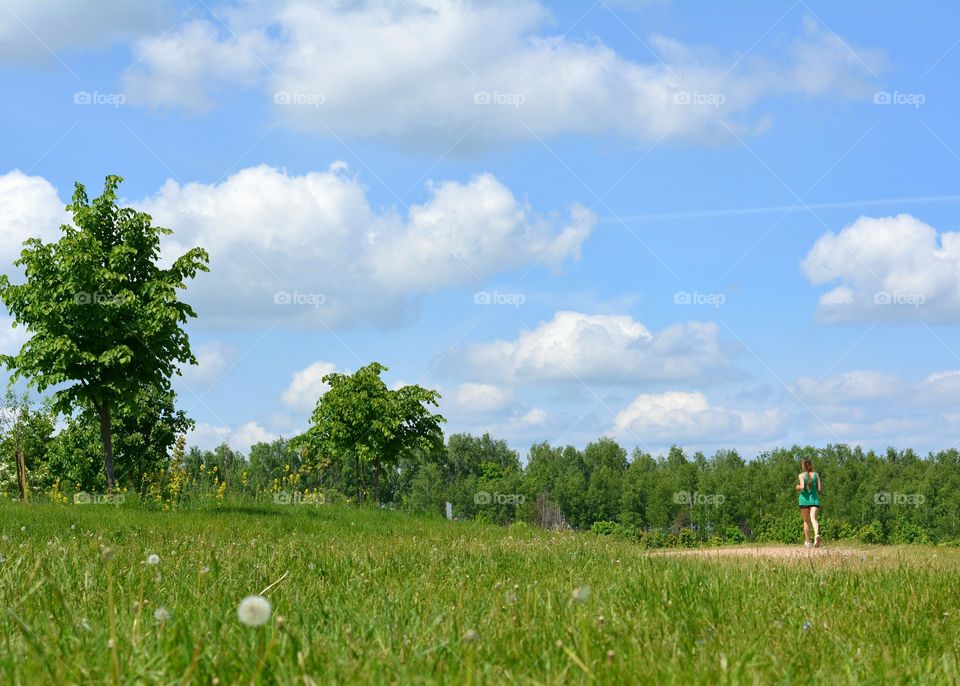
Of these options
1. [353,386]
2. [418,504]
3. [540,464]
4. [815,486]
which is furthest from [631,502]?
[815,486]

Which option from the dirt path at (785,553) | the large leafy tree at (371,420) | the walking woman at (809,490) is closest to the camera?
the dirt path at (785,553)

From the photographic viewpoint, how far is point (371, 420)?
111 ft

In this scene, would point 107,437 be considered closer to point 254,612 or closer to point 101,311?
point 101,311

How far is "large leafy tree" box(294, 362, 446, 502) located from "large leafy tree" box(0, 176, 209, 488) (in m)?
11.9

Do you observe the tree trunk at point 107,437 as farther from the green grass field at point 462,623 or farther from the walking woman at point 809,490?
the walking woman at point 809,490

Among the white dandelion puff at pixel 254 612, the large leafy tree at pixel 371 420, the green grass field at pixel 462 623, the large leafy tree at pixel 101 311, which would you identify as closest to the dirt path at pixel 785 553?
the green grass field at pixel 462 623

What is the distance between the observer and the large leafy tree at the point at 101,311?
68.6 ft

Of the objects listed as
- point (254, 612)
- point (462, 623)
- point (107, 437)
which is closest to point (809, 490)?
point (107, 437)

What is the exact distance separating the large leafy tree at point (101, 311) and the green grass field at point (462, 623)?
1519cm

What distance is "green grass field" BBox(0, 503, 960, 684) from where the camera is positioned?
258 cm

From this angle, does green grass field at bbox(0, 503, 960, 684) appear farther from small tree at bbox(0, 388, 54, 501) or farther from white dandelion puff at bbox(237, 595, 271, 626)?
small tree at bbox(0, 388, 54, 501)

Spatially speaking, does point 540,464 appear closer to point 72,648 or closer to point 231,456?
point 231,456

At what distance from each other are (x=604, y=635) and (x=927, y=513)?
361 feet

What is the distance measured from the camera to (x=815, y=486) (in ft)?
64.3
